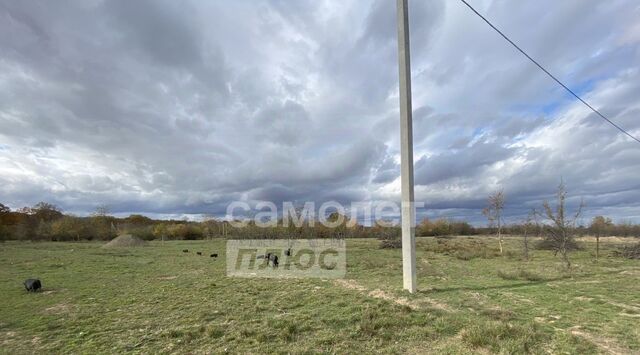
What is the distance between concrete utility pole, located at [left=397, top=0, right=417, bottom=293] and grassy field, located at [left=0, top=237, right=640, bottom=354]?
0.81 m

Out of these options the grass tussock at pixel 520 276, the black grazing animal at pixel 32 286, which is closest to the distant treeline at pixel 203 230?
the grass tussock at pixel 520 276

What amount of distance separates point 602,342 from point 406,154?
209 inches

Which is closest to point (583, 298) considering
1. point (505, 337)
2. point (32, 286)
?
point (505, 337)

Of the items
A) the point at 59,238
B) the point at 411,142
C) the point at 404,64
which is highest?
the point at 404,64

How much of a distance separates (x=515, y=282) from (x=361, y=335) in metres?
8.04

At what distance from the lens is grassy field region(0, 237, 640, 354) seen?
18.5 feet

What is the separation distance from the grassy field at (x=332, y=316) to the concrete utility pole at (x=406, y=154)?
811 millimetres

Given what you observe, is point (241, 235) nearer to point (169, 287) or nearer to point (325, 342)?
point (169, 287)

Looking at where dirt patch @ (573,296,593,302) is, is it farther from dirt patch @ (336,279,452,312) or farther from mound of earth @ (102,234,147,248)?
mound of earth @ (102,234,147,248)

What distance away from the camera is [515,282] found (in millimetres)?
11602

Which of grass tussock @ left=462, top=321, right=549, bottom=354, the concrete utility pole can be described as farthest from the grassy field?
the concrete utility pole

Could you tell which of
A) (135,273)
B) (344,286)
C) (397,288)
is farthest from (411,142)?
(135,273)

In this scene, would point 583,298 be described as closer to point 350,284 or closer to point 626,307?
point 626,307

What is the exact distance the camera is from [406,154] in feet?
30.1
